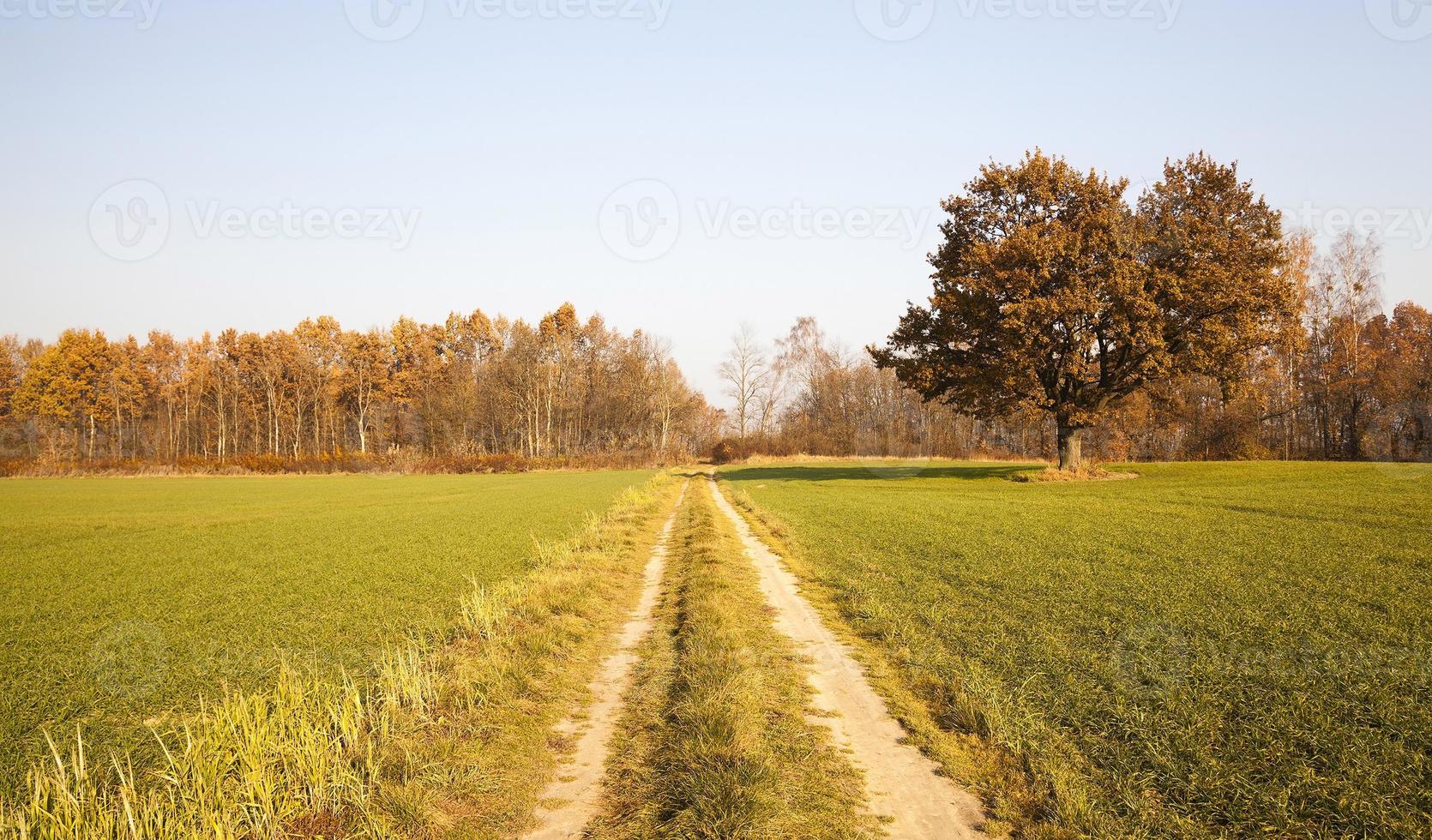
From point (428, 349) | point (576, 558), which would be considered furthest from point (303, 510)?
point (428, 349)

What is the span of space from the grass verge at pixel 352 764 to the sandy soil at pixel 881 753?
2.37 m

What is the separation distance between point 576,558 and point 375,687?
7.21 m

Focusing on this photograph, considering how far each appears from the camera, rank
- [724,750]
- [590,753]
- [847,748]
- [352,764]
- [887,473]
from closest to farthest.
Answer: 1. [724,750]
2. [352,764]
3. [847,748]
4. [590,753]
5. [887,473]

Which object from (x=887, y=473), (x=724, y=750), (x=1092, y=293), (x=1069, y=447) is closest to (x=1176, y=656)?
(x=724, y=750)

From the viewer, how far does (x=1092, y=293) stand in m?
29.4

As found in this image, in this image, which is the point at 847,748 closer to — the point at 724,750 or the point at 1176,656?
the point at 724,750

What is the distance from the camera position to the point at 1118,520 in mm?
18047

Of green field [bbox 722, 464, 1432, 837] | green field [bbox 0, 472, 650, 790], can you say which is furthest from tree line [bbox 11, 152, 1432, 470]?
green field [bbox 0, 472, 650, 790]

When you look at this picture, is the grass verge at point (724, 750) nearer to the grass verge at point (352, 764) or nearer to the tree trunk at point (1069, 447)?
the grass verge at point (352, 764)

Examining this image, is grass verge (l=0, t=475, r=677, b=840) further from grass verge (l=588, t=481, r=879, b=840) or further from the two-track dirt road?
grass verge (l=588, t=481, r=879, b=840)

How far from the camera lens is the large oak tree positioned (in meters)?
28.8

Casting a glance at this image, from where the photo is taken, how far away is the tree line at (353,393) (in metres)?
79.2

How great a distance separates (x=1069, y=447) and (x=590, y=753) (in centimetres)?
3379

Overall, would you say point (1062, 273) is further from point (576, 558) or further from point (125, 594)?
point (125, 594)
